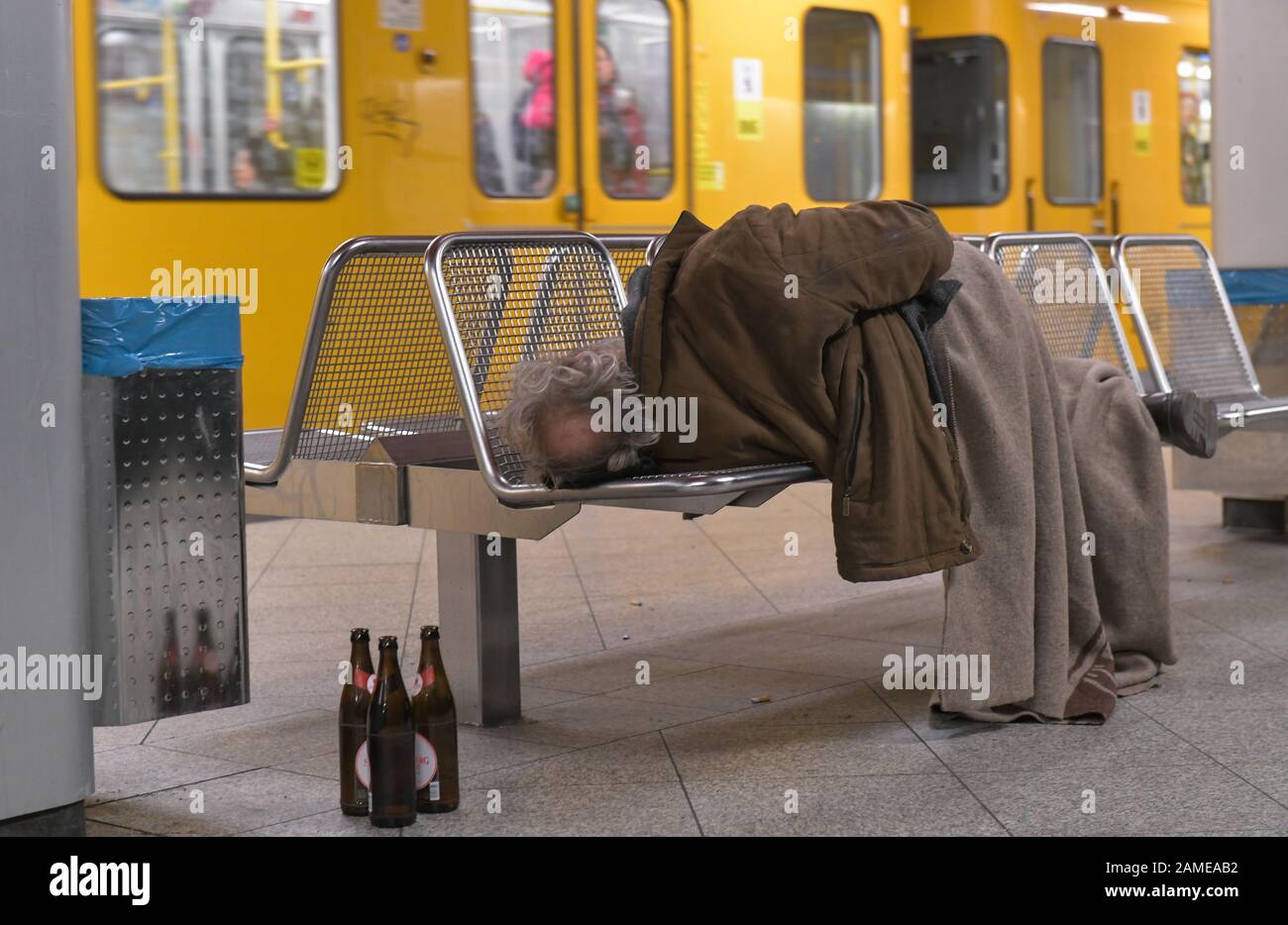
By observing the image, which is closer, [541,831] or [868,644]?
[541,831]

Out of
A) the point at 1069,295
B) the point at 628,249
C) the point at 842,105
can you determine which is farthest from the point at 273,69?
the point at 842,105

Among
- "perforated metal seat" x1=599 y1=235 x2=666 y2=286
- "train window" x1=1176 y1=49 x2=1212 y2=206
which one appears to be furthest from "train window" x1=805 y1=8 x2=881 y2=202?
"perforated metal seat" x1=599 y1=235 x2=666 y2=286

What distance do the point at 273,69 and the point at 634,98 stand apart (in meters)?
2.03

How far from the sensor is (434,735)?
348 centimetres

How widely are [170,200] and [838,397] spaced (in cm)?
411

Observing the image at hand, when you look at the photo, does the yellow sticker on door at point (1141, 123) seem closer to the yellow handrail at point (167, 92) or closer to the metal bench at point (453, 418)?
the yellow handrail at point (167, 92)

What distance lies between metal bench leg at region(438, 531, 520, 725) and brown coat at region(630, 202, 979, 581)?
666 mm

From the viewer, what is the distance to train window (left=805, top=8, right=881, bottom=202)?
30.9ft

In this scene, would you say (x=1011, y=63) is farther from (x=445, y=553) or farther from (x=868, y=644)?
(x=445, y=553)

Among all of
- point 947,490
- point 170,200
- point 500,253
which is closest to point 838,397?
point 947,490

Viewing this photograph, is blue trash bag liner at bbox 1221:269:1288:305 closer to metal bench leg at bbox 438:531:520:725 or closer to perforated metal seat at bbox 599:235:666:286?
perforated metal seat at bbox 599:235:666:286

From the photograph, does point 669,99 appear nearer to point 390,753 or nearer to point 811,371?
point 811,371

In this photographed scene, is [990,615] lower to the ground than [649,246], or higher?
lower
